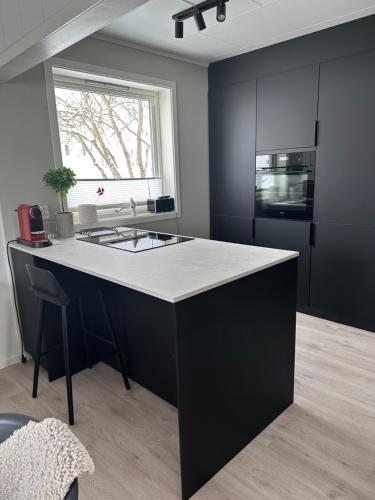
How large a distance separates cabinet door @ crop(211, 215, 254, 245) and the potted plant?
1.80 meters

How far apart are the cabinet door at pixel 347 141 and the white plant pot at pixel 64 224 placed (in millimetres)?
2154

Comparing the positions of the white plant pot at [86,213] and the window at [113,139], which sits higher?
the window at [113,139]

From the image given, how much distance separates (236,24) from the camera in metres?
2.77

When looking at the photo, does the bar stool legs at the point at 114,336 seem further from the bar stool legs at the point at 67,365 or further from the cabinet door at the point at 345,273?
the cabinet door at the point at 345,273

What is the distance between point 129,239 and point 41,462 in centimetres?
188

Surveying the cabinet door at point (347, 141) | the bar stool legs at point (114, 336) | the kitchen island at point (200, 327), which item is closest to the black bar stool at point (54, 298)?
the bar stool legs at point (114, 336)

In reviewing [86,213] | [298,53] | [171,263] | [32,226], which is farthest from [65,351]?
[298,53]

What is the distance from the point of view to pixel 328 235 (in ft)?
10.2

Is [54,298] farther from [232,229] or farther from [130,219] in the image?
[232,229]

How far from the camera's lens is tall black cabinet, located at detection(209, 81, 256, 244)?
3535mm

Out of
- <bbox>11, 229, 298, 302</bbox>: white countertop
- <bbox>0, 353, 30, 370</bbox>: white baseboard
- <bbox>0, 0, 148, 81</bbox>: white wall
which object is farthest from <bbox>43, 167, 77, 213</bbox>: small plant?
<bbox>0, 353, 30, 370</bbox>: white baseboard

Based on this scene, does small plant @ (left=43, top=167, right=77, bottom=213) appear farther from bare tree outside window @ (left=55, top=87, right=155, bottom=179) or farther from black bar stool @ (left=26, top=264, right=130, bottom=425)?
black bar stool @ (left=26, top=264, right=130, bottom=425)

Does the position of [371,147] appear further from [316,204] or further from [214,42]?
[214,42]

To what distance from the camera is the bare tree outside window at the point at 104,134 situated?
3.02m
